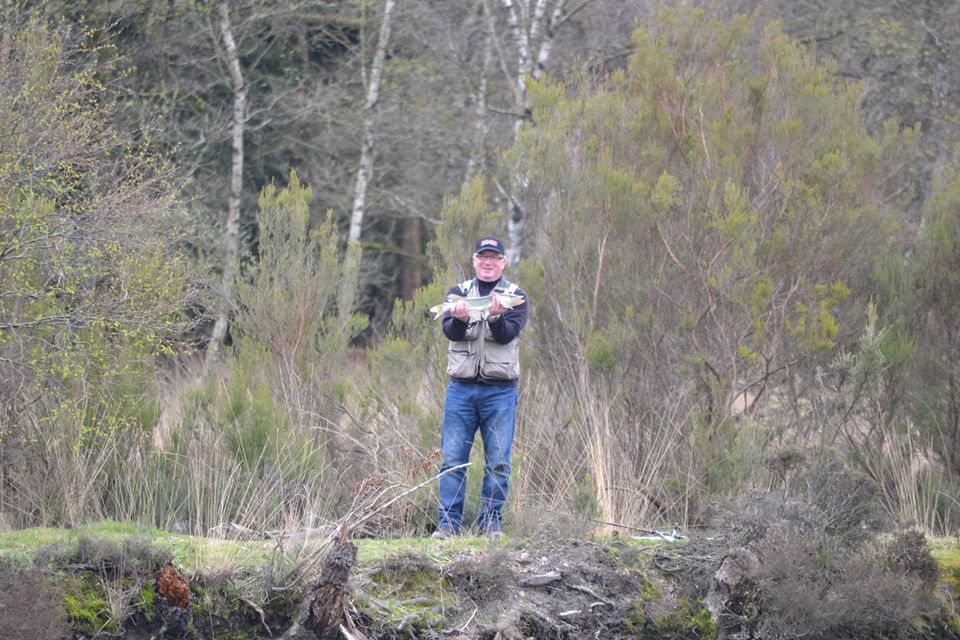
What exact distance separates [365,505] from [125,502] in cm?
242

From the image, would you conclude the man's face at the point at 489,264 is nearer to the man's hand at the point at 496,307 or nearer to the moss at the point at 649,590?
the man's hand at the point at 496,307

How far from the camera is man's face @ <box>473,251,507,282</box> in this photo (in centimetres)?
795

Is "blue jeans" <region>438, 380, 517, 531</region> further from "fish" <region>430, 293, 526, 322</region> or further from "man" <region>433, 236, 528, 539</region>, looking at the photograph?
"fish" <region>430, 293, 526, 322</region>

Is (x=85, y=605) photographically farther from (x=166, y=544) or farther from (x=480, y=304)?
(x=480, y=304)

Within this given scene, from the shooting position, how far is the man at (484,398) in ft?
25.7

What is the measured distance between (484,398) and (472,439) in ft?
1.00

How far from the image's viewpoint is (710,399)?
986 cm

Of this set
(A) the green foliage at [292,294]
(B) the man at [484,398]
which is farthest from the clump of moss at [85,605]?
(A) the green foliage at [292,294]

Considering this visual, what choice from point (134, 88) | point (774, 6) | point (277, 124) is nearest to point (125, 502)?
point (134, 88)

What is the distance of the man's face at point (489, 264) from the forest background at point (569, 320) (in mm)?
1495

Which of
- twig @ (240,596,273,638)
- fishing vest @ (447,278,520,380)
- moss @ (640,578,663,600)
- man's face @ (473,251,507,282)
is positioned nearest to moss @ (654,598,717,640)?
moss @ (640,578,663,600)

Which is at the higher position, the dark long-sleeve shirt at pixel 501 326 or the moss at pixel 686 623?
the dark long-sleeve shirt at pixel 501 326

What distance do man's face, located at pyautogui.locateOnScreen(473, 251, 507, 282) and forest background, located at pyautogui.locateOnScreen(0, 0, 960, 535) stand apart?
58.9 inches

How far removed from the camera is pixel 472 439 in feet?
26.4
